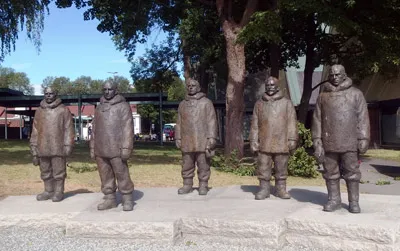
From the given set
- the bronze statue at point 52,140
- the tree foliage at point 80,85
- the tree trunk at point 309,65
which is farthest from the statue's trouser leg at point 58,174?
the tree foliage at point 80,85

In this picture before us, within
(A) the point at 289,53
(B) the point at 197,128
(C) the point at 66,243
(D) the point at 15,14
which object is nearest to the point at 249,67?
(A) the point at 289,53

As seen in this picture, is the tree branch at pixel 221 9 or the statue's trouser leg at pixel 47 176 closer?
the statue's trouser leg at pixel 47 176

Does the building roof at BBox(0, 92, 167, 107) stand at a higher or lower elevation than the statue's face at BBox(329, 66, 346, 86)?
higher

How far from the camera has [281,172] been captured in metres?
6.96

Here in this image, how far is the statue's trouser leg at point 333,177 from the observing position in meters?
6.02

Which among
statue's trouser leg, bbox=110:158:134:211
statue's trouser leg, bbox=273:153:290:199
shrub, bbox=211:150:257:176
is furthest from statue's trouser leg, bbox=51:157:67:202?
shrub, bbox=211:150:257:176

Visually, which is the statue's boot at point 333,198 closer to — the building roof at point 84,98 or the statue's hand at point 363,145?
the statue's hand at point 363,145

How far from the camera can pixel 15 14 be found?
46.7ft

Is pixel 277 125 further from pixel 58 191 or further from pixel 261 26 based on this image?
pixel 261 26

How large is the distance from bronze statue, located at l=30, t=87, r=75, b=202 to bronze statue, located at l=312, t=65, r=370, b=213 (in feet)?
12.1

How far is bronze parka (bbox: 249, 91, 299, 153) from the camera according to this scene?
22.1 ft

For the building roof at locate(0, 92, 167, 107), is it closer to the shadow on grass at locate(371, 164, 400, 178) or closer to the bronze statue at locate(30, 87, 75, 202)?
the shadow on grass at locate(371, 164, 400, 178)

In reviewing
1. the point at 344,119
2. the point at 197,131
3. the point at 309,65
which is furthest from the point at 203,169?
the point at 309,65

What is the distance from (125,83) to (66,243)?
6741 cm
